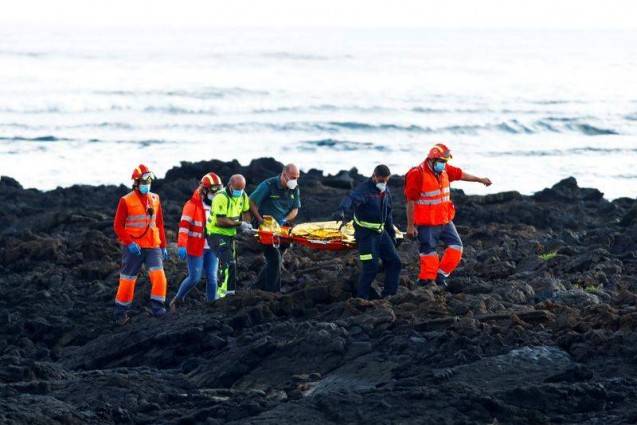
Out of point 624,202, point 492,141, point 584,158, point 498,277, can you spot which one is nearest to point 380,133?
point 492,141

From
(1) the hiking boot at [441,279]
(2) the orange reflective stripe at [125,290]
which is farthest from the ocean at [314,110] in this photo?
(2) the orange reflective stripe at [125,290]

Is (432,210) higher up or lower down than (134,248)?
higher up

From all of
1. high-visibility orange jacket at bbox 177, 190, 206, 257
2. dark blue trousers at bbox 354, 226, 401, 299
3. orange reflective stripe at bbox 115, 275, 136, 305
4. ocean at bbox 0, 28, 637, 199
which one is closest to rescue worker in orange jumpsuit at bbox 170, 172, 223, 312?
high-visibility orange jacket at bbox 177, 190, 206, 257

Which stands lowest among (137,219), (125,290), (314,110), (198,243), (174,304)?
(314,110)

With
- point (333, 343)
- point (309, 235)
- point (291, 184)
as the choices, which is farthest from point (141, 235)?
point (333, 343)

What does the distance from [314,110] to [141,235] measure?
4997 centimetres

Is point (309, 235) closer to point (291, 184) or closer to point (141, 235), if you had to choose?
point (291, 184)

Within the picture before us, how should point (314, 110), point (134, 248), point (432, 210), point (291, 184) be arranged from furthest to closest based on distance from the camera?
1. point (314, 110)
2. point (291, 184)
3. point (432, 210)
4. point (134, 248)

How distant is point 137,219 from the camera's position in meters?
16.0

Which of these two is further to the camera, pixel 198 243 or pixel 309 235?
pixel 309 235

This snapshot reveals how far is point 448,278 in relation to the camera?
17109 mm

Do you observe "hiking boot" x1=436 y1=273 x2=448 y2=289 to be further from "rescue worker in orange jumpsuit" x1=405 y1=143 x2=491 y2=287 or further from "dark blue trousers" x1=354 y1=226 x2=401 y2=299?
"dark blue trousers" x1=354 y1=226 x2=401 y2=299

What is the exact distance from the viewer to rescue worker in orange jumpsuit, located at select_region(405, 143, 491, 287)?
52.7 ft

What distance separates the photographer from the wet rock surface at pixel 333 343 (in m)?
11.1
